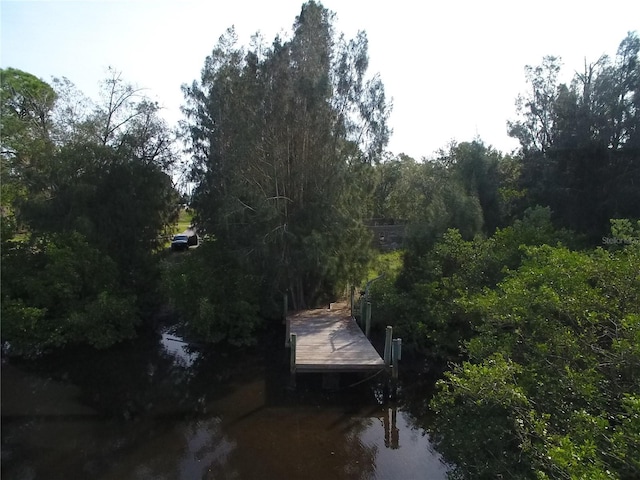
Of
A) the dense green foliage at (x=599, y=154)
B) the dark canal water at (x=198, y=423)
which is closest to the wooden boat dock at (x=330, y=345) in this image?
the dark canal water at (x=198, y=423)

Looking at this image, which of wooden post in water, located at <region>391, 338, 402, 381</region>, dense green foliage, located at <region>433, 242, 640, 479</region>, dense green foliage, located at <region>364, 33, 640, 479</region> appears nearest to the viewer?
dense green foliage, located at <region>433, 242, 640, 479</region>

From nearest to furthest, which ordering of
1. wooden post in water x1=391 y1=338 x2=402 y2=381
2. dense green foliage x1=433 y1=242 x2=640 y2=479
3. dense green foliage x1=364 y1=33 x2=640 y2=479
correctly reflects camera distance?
1. dense green foliage x1=433 y1=242 x2=640 y2=479
2. dense green foliage x1=364 y1=33 x2=640 y2=479
3. wooden post in water x1=391 y1=338 x2=402 y2=381

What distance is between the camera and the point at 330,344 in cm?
1178

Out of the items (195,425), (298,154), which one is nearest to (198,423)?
(195,425)

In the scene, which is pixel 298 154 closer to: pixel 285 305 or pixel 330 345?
pixel 285 305

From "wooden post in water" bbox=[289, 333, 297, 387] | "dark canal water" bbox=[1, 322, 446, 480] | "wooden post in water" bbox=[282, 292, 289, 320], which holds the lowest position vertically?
"dark canal water" bbox=[1, 322, 446, 480]

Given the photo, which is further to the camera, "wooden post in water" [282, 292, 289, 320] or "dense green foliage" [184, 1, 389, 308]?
"wooden post in water" [282, 292, 289, 320]

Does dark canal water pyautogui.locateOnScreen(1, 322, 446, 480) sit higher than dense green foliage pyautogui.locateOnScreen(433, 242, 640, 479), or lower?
lower

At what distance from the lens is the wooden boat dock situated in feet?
34.7

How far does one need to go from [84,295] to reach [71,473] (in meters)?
7.11

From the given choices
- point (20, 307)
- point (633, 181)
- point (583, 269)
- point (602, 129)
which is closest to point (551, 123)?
point (602, 129)

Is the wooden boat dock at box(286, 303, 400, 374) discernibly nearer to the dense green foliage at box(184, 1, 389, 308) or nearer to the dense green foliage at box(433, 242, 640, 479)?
the dense green foliage at box(184, 1, 389, 308)

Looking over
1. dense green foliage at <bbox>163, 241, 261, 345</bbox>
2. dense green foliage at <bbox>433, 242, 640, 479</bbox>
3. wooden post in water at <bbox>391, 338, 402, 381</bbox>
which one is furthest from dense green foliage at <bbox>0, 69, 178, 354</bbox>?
dense green foliage at <bbox>433, 242, 640, 479</bbox>

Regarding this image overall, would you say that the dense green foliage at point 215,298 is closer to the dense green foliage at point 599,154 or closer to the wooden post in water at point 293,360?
the wooden post in water at point 293,360
